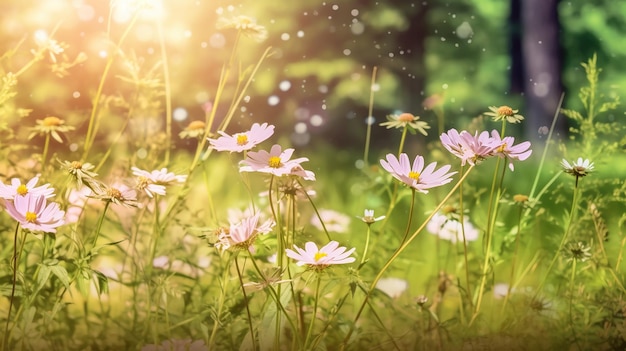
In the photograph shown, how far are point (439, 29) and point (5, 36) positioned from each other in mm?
2198

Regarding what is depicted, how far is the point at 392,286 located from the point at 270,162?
2.72 ft

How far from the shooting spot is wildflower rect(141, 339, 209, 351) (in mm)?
1420

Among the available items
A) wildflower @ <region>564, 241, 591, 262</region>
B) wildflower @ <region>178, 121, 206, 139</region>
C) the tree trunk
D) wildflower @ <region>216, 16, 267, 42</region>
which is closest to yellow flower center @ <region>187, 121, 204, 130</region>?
wildflower @ <region>178, 121, 206, 139</region>

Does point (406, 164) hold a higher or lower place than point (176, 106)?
lower

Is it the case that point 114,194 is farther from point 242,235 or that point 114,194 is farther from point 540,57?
point 540,57

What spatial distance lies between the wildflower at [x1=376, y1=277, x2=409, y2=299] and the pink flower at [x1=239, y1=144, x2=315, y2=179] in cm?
77

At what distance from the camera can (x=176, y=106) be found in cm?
315

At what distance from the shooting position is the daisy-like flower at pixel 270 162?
1.18 meters

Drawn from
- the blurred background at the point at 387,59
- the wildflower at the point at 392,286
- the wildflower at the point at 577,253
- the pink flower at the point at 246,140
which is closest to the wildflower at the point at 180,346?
the pink flower at the point at 246,140

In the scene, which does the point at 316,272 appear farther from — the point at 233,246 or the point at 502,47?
the point at 502,47

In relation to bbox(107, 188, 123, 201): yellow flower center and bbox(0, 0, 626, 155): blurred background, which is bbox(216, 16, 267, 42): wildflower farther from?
bbox(0, 0, 626, 155): blurred background

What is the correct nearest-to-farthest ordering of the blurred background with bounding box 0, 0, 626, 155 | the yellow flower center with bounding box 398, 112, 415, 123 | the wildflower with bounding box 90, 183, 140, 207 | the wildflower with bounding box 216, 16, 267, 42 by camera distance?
the wildflower with bounding box 90, 183, 140, 207, the yellow flower center with bounding box 398, 112, 415, 123, the wildflower with bounding box 216, 16, 267, 42, the blurred background with bounding box 0, 0, 626, 155

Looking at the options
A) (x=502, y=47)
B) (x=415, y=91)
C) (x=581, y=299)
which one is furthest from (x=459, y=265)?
(x=502, y=47)

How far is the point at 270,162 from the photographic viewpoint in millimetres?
1213
